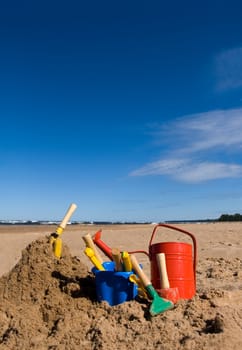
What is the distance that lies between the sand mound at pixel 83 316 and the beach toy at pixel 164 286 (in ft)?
0.47

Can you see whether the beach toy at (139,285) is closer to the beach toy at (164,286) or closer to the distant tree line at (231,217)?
the beach toy at (164,286)

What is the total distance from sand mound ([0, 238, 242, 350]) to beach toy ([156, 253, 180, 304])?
143 mm

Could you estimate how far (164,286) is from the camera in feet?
14.9

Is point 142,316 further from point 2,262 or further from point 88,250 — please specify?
point 2,262

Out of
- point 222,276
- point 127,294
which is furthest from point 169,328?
point 222,276

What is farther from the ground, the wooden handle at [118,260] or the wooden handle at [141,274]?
the wooden handle at [118,260]

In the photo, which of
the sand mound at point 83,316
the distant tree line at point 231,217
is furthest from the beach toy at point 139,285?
the distant tree line at point 231,217

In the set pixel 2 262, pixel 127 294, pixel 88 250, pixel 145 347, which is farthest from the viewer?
pixel 2 262

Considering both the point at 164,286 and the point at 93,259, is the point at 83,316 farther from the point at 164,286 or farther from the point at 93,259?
the point at 164,286

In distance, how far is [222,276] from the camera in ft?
22.7

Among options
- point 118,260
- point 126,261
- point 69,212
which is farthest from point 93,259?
point 69,212

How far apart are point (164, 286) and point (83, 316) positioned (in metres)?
0.87

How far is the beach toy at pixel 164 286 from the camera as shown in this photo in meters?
4.47

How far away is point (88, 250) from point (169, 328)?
1389 mm
